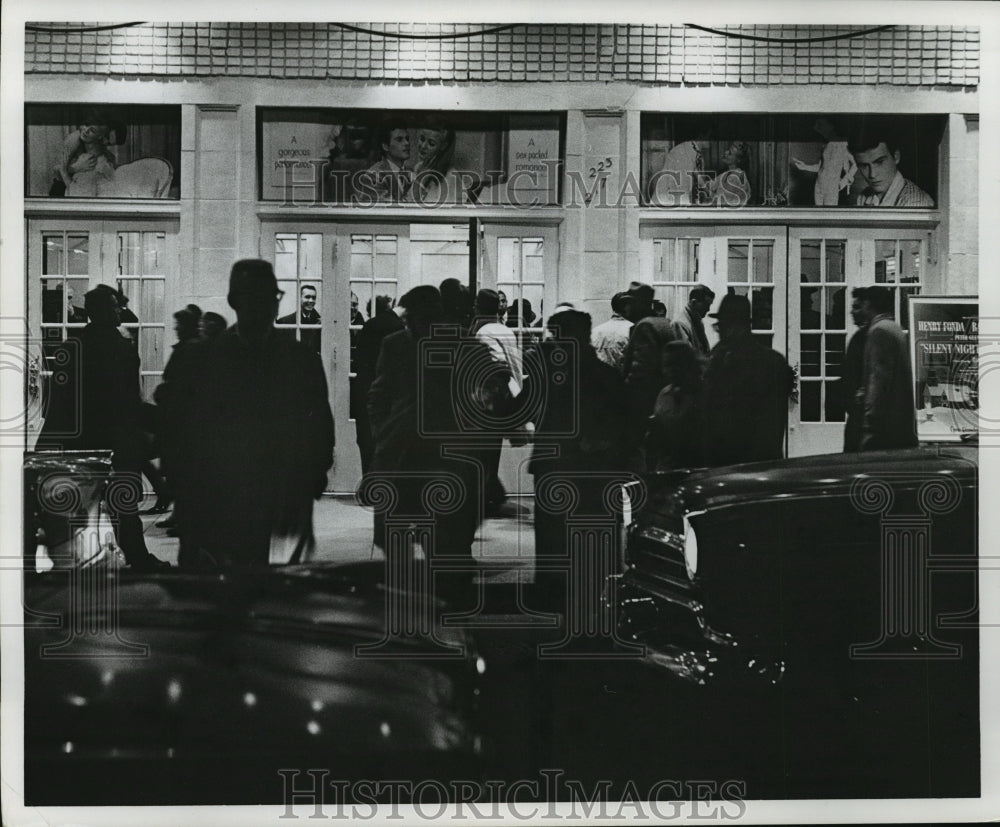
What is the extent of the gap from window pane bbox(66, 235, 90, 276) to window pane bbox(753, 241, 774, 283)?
236cm

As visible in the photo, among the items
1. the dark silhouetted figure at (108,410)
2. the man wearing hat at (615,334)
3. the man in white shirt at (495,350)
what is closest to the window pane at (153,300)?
the dark silhouetted figure at (108,410)

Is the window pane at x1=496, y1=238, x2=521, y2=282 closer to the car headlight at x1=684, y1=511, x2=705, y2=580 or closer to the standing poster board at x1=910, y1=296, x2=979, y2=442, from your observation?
the car headlight at x1=684, y1=511, x2=705, y2=580

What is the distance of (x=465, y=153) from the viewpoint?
402 cm

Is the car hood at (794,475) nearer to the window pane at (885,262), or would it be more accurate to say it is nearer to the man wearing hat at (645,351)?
the man wearing hat at (645,351)

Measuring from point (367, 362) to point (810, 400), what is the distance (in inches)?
62.2

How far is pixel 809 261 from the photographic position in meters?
4.13

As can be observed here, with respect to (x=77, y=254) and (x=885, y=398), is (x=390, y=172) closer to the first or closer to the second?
(x=77, y=254)

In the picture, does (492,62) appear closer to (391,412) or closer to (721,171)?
(721,171)

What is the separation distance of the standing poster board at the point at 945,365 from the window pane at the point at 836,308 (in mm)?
236

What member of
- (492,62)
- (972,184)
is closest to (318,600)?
(492,62)

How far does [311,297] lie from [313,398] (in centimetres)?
36

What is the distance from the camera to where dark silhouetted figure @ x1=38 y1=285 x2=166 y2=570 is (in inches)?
154

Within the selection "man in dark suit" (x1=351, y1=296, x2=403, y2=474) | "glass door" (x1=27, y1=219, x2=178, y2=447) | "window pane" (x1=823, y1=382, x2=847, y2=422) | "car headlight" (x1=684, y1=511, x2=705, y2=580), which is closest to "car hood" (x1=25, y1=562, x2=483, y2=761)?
"man in dark suit" (x1=351, y1=296, x2=403, y2=474)

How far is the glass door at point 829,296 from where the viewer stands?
4062 mm
